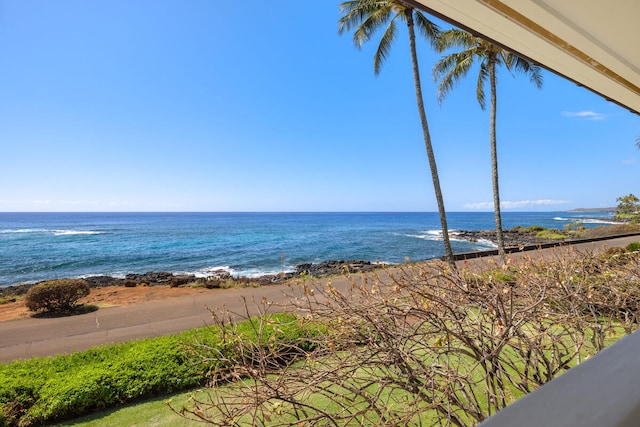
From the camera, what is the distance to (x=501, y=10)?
4.51 ft

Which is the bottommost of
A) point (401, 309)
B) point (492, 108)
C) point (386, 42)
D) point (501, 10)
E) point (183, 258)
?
point (183, 258)

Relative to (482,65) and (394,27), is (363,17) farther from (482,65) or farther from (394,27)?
(482,65)

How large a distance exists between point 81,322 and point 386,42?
13.2 meters

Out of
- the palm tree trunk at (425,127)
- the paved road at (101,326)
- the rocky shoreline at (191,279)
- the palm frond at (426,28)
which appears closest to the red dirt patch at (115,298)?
the paved road at (101,326)

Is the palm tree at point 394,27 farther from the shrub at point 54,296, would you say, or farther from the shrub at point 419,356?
the shrub at point 54,296

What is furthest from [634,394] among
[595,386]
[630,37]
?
[630,37]

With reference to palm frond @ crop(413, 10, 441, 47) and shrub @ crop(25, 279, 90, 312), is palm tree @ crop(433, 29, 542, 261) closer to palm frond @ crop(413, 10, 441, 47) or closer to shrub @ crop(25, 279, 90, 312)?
palm frond @ crop(413, 10, 441, 47)

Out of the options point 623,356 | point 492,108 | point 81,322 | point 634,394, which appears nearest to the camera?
point 634,394

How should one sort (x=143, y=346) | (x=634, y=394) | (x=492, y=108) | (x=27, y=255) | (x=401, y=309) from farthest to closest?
1. (x=27, y=255)
2. (x=492, y=108)
3. (x=143, y=346)
4. (x=401, y=309)
5. (x=634, y=394)

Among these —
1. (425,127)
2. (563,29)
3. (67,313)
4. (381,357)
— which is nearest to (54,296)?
(67,313)

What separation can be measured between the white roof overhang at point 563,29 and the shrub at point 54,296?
38.9 ft

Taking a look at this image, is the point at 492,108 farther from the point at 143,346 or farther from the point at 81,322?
the point at 81,322

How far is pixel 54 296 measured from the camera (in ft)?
29.7

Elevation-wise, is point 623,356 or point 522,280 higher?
point 623,356
